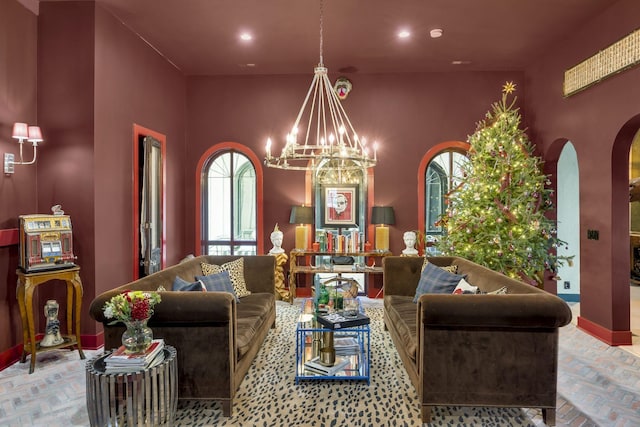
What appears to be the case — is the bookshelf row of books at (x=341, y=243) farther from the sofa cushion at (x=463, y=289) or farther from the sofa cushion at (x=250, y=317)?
the sofa cushion at (x=463, y=289)

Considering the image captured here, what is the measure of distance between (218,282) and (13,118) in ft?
8.34

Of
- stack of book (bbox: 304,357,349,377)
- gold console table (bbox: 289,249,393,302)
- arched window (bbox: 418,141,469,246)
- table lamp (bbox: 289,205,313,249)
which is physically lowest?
stack of book (bbox: 304,357,349,377)

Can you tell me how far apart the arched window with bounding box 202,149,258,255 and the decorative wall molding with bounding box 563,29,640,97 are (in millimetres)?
4718

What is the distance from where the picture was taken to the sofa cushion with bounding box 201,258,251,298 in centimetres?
440

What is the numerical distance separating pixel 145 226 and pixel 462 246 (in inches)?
165

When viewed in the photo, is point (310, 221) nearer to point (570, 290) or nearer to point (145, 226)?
point (145, 226)

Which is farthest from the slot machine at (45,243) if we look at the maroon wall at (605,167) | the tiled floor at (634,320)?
the tiled floor at (634,320)

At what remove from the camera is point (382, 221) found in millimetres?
6230

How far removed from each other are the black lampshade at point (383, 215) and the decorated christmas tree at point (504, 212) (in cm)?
95

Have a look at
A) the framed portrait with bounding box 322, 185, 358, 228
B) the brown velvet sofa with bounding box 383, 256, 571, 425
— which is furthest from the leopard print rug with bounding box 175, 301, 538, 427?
the framed portrait with bounding box 322, 185, 358, 228

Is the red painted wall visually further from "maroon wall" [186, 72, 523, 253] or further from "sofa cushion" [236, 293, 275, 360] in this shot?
"maroon wall" [186, 72, 523, 253]

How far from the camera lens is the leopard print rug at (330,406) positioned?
277 cm

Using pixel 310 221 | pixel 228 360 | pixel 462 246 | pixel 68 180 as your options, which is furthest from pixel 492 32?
pixel 68 180

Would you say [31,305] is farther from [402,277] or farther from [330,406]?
[402,277]
